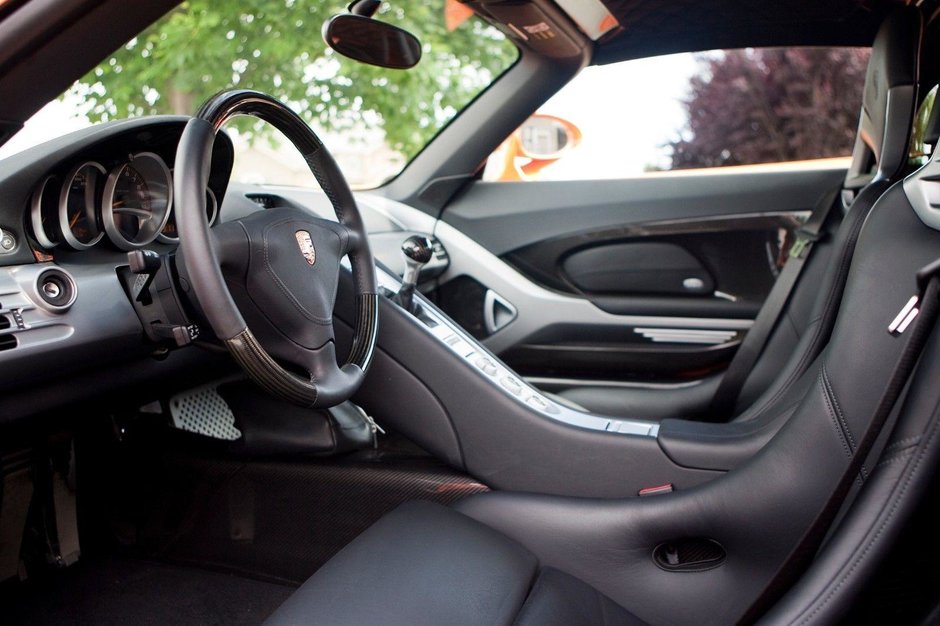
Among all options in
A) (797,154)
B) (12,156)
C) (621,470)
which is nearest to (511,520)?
(621,470)

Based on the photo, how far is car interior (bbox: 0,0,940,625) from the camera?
3.70 feet

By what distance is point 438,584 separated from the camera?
1.21 metres

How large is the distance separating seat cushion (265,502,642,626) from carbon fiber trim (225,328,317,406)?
0.28 metres

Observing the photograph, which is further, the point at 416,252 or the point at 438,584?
the point at 416,252

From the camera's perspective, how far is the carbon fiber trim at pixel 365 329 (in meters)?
1.48

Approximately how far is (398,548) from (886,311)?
2.77ft

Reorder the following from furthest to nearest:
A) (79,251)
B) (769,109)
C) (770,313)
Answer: (769,109)
(770,313)
(79,251)

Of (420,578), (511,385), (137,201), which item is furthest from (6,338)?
(511,385)

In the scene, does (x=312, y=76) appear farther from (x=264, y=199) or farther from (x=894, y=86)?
(x=894, y=86)

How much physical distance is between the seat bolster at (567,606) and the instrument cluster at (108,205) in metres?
0.98

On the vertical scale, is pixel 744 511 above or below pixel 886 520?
below

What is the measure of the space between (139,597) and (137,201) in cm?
96

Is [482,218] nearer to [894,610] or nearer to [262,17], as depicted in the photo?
[262,17]

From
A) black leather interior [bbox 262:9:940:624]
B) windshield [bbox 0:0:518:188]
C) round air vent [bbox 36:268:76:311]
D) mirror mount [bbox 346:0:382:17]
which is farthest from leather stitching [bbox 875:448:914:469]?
windshield [bbox 0:0:518:188]
